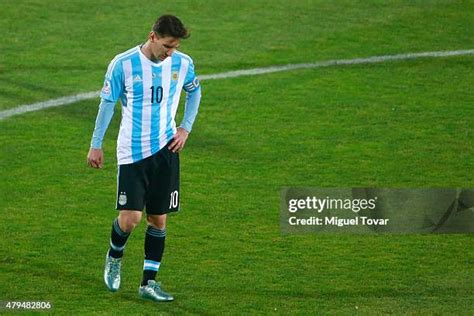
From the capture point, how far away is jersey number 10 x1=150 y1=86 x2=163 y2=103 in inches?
477

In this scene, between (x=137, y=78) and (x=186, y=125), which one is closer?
(x=137, y=78)

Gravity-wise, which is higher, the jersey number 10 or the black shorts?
the jersey number 10

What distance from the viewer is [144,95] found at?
12.1 m

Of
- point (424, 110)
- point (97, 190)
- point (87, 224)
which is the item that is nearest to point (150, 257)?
point (87, 224)

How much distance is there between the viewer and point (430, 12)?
901 inches

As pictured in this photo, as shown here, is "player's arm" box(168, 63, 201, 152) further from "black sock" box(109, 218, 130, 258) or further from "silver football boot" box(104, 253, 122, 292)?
"silver football boot" box(104, 253, 122, 292)

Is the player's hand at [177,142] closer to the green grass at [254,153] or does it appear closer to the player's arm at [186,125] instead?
the player's arm at [186,125]

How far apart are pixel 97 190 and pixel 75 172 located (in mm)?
707

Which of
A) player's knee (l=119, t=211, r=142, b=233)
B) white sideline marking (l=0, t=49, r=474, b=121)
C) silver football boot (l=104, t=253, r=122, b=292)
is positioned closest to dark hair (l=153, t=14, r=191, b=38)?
player's knee (l=119, t=211, r=142, b=233)

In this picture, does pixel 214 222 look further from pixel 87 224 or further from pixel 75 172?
pixel 75 172

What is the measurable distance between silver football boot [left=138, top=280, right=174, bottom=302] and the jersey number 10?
4.88 ft

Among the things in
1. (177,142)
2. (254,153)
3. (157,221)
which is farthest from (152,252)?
(254,153)

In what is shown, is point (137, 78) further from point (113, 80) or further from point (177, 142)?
point (177, 142)

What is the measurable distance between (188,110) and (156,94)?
0.52 meters
